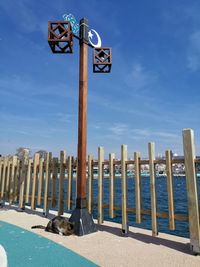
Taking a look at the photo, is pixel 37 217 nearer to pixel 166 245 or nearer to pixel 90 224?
pixel 90 224

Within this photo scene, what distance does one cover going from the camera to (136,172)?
18.1 ft

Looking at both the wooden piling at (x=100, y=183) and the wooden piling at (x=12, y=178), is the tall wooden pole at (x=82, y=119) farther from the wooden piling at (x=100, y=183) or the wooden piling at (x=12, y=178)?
the wooden piling at (x=12, y=178)

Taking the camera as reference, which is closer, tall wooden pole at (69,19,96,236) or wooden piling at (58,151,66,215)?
tall wooden pole at (69,19,96,236)

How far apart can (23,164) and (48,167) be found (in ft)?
4.81

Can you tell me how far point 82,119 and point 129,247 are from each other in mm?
3148

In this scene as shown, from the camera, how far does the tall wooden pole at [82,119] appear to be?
5.98 m

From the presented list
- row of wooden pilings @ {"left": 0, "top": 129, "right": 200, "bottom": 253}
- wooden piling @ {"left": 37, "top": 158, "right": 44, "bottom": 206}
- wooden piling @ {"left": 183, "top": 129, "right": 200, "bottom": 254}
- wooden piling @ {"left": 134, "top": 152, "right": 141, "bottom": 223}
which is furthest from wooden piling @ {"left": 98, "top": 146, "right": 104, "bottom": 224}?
wooden piling @ {"left": 37, "top": 158, "right": 44, "bottom": 206}

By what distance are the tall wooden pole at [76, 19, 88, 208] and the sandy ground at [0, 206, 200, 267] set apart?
93 cm

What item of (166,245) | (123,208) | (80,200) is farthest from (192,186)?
(80,200)

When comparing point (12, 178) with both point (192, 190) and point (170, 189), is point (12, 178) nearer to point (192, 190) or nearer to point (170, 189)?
point (170, 189)

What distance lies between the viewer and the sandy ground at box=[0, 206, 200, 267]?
3.92m

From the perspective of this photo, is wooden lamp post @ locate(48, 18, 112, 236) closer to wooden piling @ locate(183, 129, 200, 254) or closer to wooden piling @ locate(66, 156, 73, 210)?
wooden piling @ locate(66, 156, 73, 210)

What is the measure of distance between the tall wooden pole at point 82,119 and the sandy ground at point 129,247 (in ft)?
3.04

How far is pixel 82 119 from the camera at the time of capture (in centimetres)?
618
